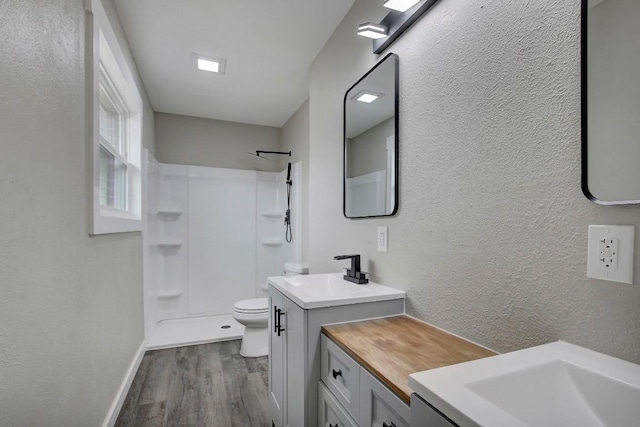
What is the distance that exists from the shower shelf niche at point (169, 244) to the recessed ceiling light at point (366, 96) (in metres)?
2.89

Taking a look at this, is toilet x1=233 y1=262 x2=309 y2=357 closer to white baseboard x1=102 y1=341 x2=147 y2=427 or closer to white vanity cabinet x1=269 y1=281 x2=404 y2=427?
white baseboard x1=102 y1=341 x2=147 y2=427

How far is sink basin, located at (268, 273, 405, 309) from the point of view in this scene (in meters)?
1.25

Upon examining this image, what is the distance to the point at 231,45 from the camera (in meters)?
2.37

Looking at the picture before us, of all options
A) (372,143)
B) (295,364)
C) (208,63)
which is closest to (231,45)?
(208,63)

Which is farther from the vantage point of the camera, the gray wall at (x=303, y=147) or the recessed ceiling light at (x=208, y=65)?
the gray wall at (x=303, y=147)

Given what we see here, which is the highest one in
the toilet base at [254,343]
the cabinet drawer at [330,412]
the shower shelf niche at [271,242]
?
the shower shelf niche at [271,242]

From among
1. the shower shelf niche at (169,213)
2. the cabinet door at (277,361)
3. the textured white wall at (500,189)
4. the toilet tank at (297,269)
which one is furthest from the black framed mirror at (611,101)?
the shower shelf niche at (169,213)

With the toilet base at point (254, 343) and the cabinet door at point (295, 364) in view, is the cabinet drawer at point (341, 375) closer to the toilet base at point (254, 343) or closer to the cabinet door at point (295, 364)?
the cabinet door at point (295, 364)

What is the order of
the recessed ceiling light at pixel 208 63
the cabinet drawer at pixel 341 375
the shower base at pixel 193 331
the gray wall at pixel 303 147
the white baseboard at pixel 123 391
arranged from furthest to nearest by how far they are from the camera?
the gray wall at pixel 303 147, the shower base at pixel 193 331, the recessed ceiling light at pixel 208 63, the white baseboard at pixel 123 391, the cabinet drawer at pixel 341 375

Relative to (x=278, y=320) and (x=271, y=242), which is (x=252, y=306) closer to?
(x=278, y=320)

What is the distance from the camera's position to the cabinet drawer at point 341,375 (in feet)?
3.16

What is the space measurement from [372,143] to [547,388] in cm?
130

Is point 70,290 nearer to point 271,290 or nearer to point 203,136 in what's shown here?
point 271,290

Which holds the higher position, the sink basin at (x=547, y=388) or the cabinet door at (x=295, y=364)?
the sink basin at (x=547, y=388)
